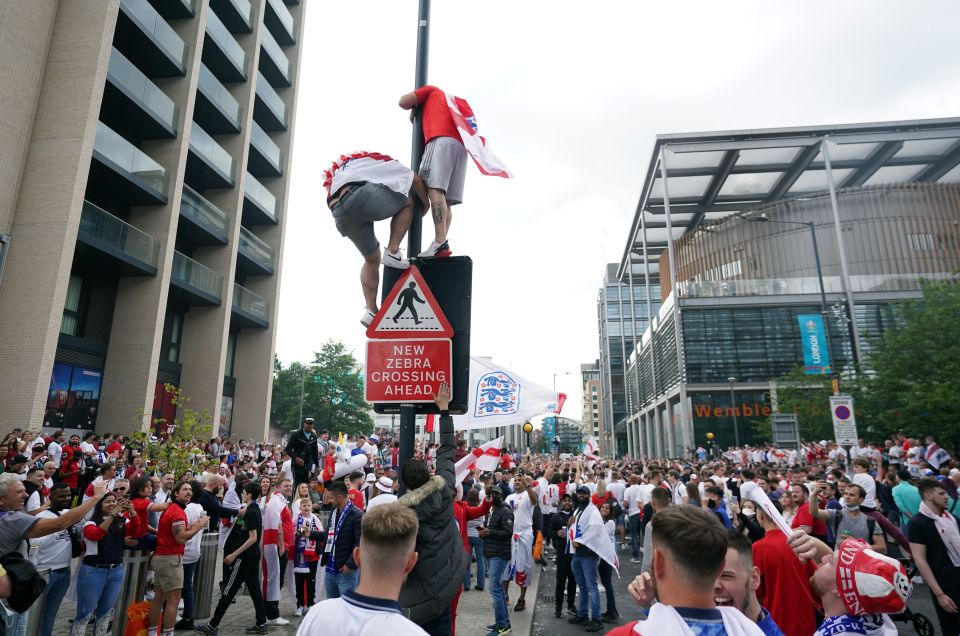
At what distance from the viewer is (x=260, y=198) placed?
97.4 ft

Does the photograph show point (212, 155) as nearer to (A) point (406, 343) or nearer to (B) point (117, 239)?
(B) point (117, 239)

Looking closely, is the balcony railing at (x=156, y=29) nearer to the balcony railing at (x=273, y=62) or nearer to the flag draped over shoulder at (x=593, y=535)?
the balcony railing at (x=273, y=62)

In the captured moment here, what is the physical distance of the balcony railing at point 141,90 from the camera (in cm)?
1969

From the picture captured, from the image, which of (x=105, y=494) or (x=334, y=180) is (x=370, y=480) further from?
(x=334, y=180)

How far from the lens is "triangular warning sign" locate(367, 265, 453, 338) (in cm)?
353

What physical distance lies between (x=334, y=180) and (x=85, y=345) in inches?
855

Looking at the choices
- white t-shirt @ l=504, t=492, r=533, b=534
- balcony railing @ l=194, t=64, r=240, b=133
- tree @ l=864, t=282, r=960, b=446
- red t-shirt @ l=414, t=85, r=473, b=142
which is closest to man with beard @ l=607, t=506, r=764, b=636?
red t-shirt @ l=414, t=85, r=473, b=142

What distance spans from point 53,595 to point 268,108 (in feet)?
95.5

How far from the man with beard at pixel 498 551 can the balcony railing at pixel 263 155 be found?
2670 centimetres

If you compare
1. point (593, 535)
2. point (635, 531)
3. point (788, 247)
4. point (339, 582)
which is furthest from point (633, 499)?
point (788, 247)

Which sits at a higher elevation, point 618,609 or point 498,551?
point 498,551

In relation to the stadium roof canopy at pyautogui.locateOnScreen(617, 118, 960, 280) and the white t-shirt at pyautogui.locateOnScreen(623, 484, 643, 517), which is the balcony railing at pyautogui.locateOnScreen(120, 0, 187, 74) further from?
the stadium roof canopy at pyautogui.locateOnScreen(617, 118, 960, 280)

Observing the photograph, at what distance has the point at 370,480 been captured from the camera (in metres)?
13.2

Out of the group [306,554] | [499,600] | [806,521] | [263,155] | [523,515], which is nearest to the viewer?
[806,521]
